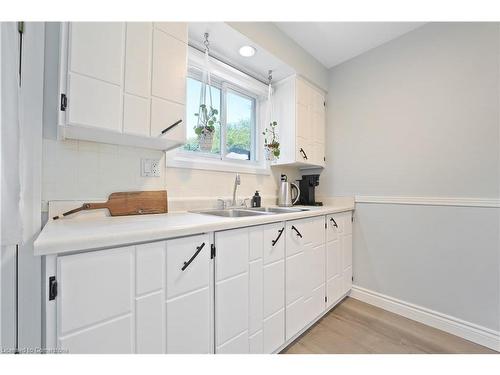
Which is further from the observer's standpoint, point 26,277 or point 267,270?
point 267,270

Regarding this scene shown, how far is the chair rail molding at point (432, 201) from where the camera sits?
1.49 metres

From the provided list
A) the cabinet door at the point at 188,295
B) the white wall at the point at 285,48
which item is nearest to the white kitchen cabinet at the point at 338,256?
the cabinet door at the point at 188,295

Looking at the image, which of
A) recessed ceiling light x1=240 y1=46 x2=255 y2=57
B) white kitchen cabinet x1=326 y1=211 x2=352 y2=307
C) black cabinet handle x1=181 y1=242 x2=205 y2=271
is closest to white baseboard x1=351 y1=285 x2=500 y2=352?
white kitchen cabinet x1=326 y1=211 x2=352 y2=307

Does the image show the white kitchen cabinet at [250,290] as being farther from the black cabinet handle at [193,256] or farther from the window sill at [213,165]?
the window sill at [213,165]

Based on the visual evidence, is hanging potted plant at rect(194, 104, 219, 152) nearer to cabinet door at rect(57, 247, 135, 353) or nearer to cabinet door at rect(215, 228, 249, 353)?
cabinet door at rect(215, 228, 249, 353)

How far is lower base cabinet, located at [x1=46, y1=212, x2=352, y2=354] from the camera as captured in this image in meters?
0.67

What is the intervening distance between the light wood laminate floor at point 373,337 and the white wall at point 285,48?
7.25ft

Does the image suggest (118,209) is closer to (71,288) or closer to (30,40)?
(71,288)

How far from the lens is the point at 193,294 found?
3.00 feet

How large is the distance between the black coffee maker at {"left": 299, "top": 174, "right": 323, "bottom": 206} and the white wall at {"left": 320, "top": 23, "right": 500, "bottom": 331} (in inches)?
8.9

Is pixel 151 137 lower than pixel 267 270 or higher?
higher

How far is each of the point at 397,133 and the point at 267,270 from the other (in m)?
1.70

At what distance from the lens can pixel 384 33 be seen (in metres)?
1.90

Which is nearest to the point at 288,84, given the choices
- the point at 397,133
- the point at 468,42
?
the point at 397,133
